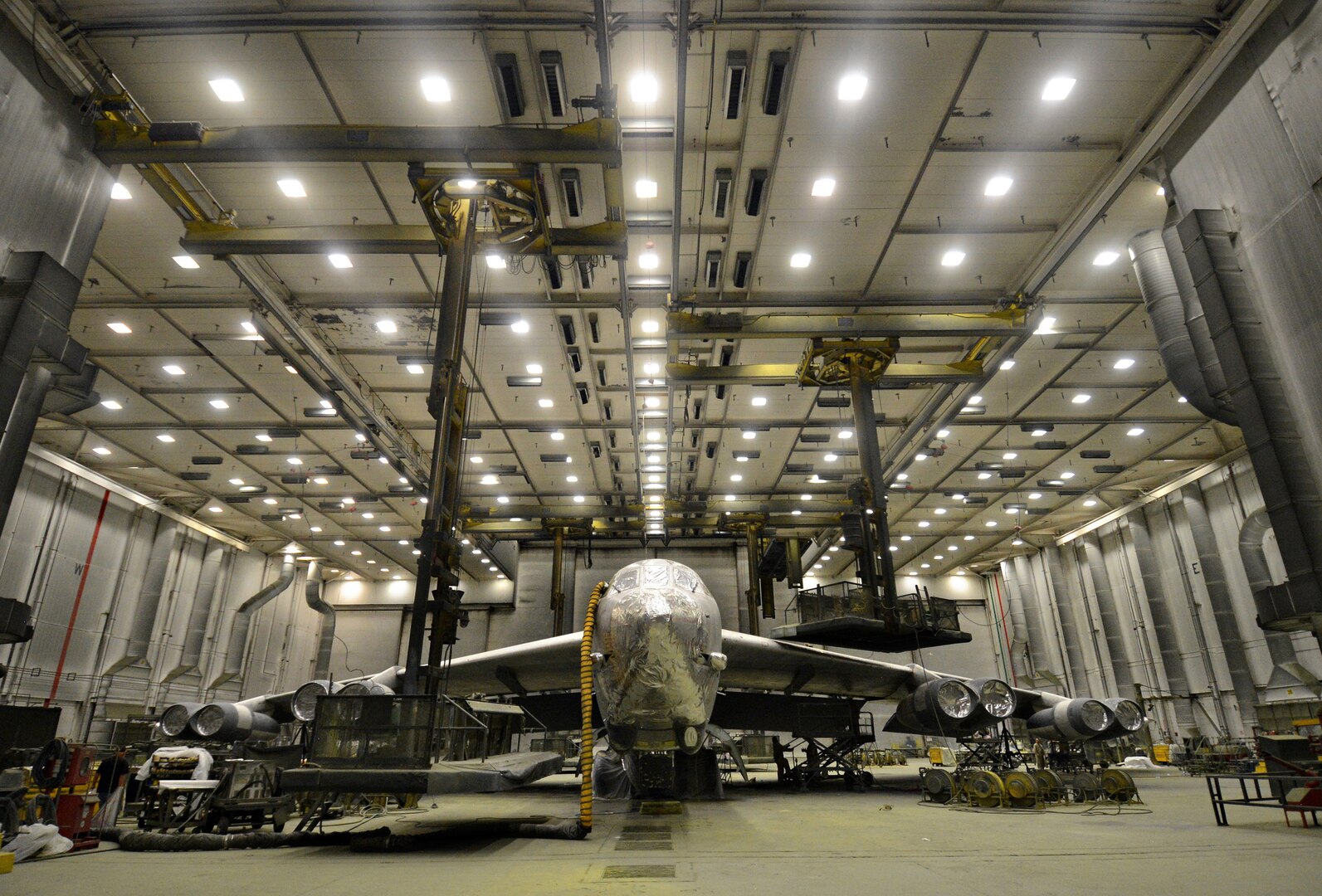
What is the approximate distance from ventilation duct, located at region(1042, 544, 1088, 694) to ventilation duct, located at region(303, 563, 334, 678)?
145 ft

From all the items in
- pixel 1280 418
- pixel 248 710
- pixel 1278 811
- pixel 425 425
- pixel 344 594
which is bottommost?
pixel 1278 811

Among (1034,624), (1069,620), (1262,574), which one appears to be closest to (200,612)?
(1262,574)

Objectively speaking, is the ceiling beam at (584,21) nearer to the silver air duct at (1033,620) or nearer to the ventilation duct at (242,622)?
the ventilation duct at (242,622)

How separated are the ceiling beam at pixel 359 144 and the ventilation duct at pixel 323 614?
3396cm

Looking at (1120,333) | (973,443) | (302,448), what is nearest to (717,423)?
(973,443)

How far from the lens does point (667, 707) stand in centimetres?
1024

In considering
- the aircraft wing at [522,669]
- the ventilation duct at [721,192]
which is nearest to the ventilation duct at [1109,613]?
the aircraft wing at [522,669]

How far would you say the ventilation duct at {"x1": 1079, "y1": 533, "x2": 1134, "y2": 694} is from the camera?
→ 34.7m

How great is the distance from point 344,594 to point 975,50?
4675 centimetres

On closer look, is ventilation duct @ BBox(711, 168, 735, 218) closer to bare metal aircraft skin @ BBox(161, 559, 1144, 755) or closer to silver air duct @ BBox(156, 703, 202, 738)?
→ bare metal aircraft skin @ BBox(161, 559, 1144, 755)

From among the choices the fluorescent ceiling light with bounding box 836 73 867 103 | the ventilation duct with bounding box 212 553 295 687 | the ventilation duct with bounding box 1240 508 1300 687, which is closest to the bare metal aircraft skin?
the fluorescent ceiling light with bounding box 836 73 867 103

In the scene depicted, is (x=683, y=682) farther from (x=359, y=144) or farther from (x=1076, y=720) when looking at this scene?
(x=359, y=144)

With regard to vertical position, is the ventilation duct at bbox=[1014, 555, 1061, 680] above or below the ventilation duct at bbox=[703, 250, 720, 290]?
below

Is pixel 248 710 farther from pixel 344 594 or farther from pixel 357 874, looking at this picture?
pixel 344 594
